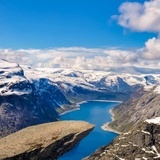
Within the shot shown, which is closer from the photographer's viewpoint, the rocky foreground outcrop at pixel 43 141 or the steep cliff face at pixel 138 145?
the rocky foreground outcrop at pixel 43 141

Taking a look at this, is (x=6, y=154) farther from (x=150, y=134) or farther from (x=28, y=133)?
(x=150, y=134)

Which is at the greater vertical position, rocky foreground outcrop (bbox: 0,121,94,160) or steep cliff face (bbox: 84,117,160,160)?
rocky foreground outcrop (bbox: 0,121,94,160)

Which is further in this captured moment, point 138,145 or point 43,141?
point 138,145

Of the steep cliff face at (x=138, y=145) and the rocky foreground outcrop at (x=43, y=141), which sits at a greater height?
the rocky foreground outcrop at (x=43, y=141)

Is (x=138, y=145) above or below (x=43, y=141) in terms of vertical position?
below
